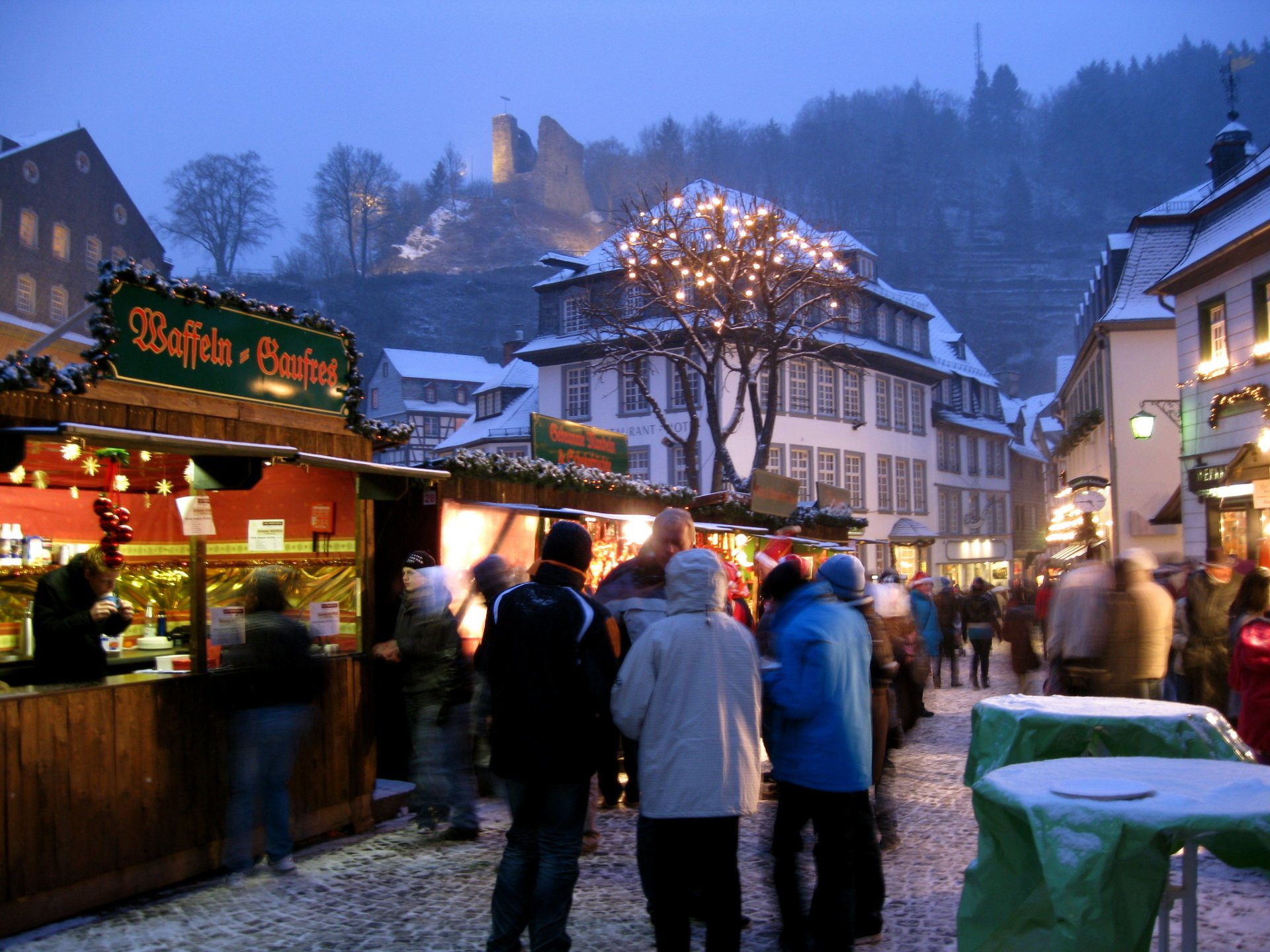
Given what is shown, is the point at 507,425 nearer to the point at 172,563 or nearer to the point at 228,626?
the point at 172,563

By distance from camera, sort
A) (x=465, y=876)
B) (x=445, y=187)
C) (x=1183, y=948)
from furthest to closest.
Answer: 1. (x=445, y=187)
2. (x=465, y=876)
3. (x=1183, y=948)

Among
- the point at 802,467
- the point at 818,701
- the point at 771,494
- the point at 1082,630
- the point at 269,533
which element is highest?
the point at 802,467

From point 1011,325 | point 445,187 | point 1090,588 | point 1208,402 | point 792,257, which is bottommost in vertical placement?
point 1090,588

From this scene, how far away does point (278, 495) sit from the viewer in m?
8.46

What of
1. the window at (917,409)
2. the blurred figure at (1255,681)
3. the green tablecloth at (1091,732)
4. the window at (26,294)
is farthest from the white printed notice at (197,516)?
the window at (917,409)

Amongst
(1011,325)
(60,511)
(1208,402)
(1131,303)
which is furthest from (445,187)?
(60,511)

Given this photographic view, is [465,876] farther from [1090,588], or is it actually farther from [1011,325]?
[1011,325]

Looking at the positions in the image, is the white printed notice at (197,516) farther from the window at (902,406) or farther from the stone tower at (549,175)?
the stone tower at (549,175)

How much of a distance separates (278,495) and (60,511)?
1676mm

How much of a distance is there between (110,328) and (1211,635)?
885 centimetres

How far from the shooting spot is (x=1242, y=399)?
18.2 meters

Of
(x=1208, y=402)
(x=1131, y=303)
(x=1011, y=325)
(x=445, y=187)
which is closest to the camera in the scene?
(x=1208, y=402)

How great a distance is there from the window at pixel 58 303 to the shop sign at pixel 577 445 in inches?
1060

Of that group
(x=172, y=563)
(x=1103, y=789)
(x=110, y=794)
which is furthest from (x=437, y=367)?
(x=1103, y=789)
